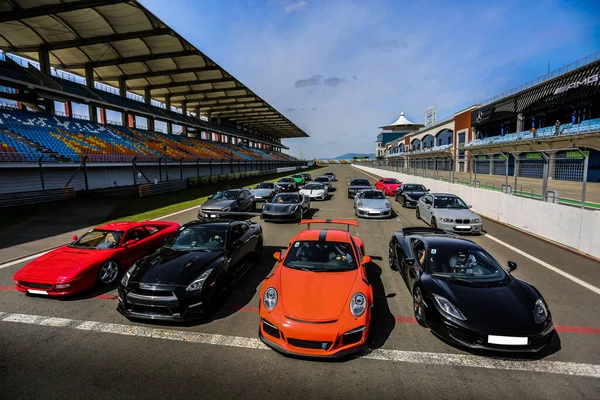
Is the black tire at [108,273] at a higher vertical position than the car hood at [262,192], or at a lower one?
lower

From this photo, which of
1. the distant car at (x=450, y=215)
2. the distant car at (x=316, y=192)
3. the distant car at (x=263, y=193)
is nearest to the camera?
the distant car at (x=450, y=215)

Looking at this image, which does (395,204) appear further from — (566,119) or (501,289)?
(566,119)

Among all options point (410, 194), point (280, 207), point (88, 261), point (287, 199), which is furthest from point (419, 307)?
point (410, 194)

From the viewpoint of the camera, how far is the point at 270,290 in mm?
4672

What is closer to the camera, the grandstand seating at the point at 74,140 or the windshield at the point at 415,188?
the windshield at the point at 415,188

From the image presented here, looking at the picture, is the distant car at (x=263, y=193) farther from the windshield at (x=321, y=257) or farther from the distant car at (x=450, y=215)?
the windshield at (x=321, y=257)

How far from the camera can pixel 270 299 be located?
4.51 metres

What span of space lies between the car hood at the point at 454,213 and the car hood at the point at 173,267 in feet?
29.0

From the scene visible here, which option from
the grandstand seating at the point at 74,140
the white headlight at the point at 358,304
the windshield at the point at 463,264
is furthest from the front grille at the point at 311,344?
the grandstand seating at the point at 74,140

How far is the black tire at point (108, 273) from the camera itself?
6.49 metres

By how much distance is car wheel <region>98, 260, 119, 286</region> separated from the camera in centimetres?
650

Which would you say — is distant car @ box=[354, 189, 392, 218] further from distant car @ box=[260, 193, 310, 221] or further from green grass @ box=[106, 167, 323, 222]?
green grass @ box=[106, 167, 323, 222]

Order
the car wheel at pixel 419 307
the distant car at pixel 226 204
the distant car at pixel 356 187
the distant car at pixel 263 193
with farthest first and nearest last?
the distant car at pixel 356 187 < the distant car at pixel 263 193 < the distant car at pixel 226 204 < the car wheel at pixel 419 307

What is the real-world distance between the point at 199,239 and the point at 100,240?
253cm
